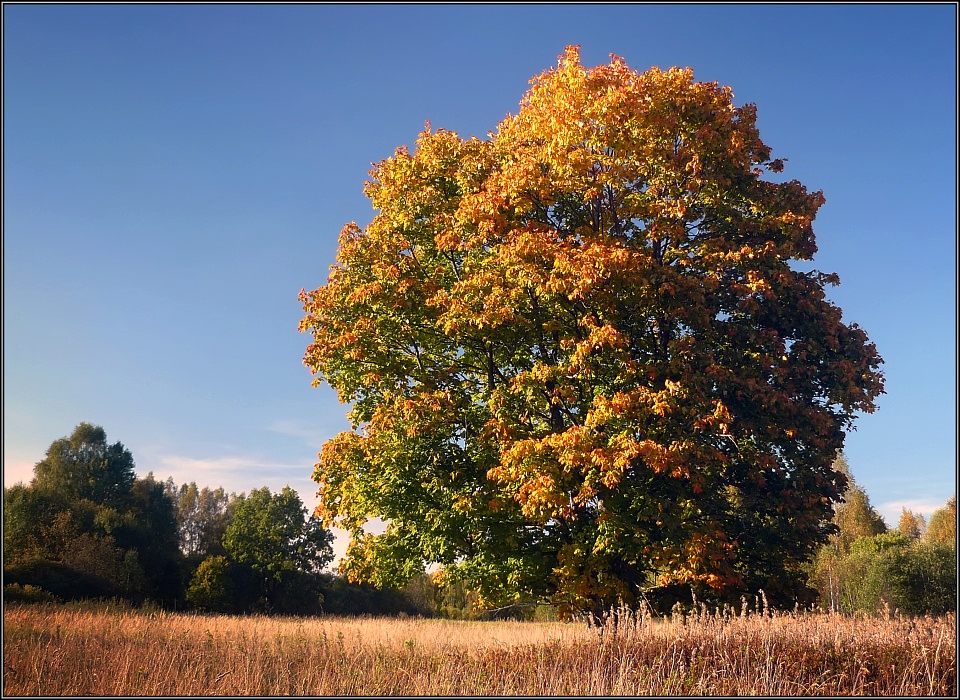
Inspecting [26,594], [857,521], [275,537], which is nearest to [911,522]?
[857,521]

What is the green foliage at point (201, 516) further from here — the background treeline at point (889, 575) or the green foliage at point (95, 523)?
the background treeline at point (889, 575)

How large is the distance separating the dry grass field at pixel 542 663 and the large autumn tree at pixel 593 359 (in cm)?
259

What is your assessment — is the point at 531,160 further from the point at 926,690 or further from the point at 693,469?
the point at 926,690

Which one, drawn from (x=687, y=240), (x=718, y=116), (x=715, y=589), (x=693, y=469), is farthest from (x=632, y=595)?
(x=718, y=116)

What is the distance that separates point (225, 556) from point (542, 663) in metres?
42.9

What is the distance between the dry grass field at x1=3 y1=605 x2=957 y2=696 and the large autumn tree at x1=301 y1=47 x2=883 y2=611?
2.59 meters

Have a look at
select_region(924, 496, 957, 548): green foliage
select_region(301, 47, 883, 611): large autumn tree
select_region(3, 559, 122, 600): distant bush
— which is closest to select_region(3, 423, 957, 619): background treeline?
select_region(3, 559, 122, 600): distant bush

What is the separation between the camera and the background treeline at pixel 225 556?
112 feet

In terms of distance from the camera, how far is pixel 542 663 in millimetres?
9867

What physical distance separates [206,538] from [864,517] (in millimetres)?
49890

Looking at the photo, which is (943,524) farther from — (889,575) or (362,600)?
(362,600)

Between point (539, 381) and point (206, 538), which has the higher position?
point (539, 381)

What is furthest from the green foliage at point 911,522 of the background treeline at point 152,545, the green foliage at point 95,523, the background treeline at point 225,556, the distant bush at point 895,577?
the green foliage at point 95,523

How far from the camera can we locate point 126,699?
27.8 feet
